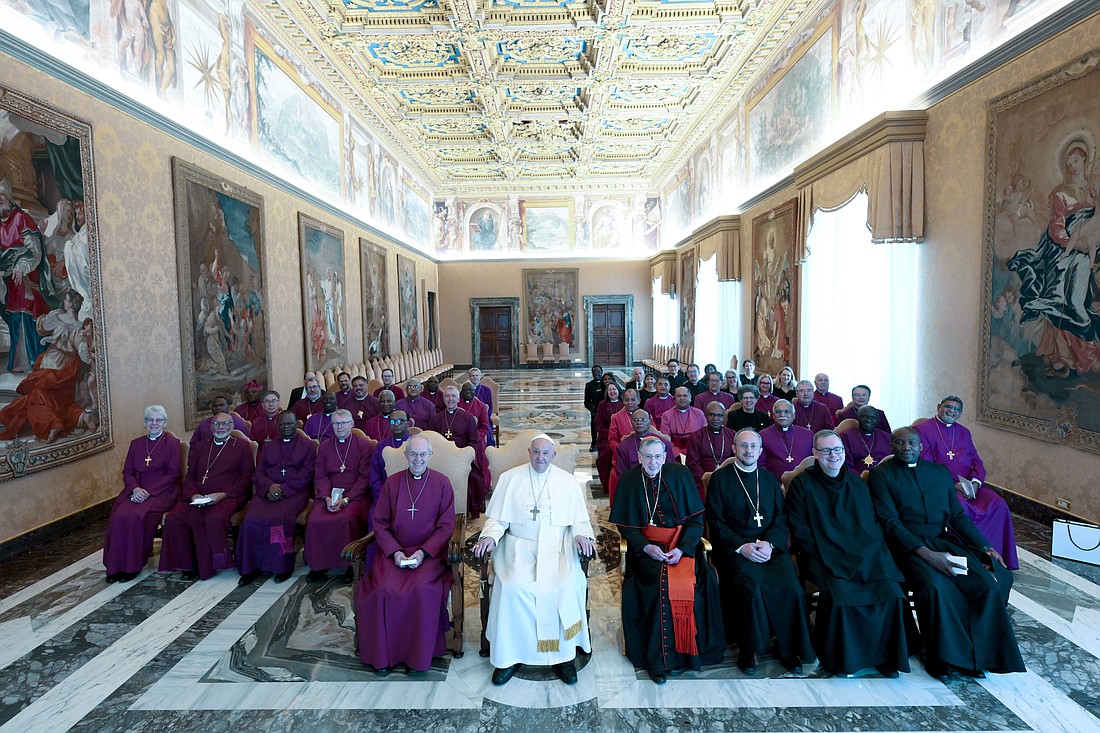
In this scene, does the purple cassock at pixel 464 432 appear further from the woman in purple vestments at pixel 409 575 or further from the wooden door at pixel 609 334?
the wooden door at pixel 609 334

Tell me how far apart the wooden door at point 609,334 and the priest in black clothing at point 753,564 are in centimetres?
2106

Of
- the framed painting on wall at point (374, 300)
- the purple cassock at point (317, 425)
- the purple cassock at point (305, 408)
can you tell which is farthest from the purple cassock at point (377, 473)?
the framed painting on wall at point (374, 300)

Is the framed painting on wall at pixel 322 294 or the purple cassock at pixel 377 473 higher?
the framed painting on wall at pixel 322 294

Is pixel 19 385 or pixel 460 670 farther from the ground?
pixel 19 385

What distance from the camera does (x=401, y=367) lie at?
17406 mm

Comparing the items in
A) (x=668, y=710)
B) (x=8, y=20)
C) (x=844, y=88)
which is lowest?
(x=668, y=710)

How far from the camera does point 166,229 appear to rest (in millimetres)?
7172

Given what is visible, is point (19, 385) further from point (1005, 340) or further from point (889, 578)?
point (1005, 340)

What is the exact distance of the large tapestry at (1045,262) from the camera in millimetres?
4977

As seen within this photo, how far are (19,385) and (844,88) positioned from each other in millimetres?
11210

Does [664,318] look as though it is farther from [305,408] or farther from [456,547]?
[456,547]

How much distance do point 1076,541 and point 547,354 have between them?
20.4m

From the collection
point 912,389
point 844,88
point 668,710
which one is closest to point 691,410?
point 912,389

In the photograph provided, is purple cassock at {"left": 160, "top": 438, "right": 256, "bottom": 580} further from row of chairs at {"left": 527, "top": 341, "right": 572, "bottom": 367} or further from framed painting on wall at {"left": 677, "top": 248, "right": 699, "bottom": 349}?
row of chairs at {"left": 527, "top": 341, "right": 572, "bottom": 367}
